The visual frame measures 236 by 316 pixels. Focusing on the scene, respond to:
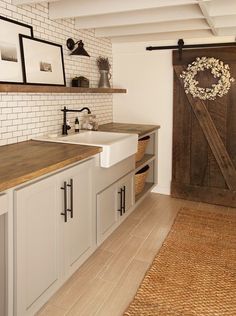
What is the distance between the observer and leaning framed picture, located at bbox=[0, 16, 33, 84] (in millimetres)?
2389

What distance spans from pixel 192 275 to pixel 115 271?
0.60 meters

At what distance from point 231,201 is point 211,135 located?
34.9 inches

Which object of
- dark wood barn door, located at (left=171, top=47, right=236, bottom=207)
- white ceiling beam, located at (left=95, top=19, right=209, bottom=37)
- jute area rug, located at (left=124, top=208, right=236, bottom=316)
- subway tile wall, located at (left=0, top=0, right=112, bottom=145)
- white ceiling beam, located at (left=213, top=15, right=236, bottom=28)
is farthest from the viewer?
dark wood barn door, located at (left=171, top=47, right=236, bottom=207)

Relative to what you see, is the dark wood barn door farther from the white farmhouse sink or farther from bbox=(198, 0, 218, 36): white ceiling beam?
the white farmhouse sink

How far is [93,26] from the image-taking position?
10.9 ft

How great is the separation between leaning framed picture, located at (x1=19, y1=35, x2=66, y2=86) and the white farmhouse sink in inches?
20.7

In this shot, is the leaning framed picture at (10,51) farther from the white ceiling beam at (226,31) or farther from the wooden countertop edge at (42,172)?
the white ceiling beam at (226,31)

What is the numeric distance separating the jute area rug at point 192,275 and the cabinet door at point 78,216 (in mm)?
502

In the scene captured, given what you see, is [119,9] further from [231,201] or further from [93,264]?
[231,201]

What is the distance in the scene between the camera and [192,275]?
8.08 feet

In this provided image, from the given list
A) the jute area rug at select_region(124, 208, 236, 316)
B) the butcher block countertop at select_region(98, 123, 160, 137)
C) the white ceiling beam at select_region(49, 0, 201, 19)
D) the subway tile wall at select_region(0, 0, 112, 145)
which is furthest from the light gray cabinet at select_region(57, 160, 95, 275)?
the white ceiling beam at select_region(49, 0, 201, 19)

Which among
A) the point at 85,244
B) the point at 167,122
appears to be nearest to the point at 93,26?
the point at 167,122

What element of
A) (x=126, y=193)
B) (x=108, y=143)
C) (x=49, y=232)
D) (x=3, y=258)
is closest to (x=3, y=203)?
(x=3, y=258)

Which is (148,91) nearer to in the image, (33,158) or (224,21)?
(224,21)
